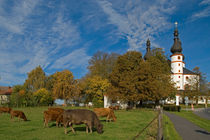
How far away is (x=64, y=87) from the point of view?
170 ft

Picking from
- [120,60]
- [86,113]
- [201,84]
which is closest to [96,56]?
[120,60]

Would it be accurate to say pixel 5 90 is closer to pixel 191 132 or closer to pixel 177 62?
pixel 177 62

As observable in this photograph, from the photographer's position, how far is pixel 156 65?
41.6 m

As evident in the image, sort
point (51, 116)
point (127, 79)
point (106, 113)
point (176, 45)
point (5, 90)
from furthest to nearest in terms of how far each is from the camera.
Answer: point (5, 90) → point (176, 45) → point (127, 79) → point (106, 113) → point (51, 116)

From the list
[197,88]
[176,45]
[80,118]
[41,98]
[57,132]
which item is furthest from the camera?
[176,45]

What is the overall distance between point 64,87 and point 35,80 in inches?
837

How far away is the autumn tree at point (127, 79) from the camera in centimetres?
3450

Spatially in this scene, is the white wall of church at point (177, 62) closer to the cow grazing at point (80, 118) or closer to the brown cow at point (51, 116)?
the brown cow at point (51, 116)

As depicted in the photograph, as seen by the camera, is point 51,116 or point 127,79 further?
point 127,79

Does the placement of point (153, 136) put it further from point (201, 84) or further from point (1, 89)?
point (1, 89)

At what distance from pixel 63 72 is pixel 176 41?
50628mm

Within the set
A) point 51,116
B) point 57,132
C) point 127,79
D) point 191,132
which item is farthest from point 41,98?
point 191,132

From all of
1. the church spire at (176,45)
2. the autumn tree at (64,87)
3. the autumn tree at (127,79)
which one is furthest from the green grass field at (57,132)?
the church spire at (176,45)

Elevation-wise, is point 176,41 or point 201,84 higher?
point 176,41
